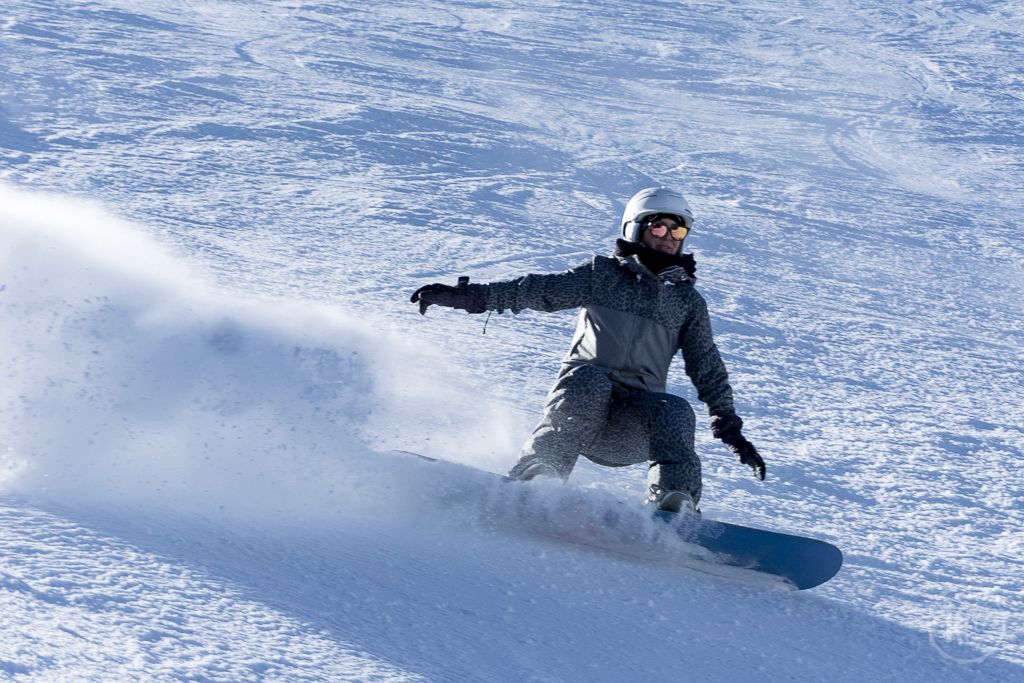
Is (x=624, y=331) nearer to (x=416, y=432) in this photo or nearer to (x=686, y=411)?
(x=686, y=411)

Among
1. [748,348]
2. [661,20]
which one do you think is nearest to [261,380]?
[748,348]

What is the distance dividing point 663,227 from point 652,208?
0.08 m

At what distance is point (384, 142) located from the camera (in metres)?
10.3

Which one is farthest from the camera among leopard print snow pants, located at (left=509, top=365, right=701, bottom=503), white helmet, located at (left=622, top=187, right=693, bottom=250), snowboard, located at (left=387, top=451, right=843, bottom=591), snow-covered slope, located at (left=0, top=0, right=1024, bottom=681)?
white helmet, located at (left=622, top=187, right=693, bottom=250)

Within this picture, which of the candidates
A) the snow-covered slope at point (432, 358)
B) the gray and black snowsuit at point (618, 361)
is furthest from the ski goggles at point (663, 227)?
the snow-covered slope at point (432, 358)

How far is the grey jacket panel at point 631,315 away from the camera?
13.7 feet

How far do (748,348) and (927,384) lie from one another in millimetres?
956

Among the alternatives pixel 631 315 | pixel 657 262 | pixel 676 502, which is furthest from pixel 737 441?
pixel 657 262

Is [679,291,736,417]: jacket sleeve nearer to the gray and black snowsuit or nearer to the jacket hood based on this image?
the gray and black snowsuit

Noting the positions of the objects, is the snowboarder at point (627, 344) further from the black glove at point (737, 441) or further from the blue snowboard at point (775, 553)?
the blue snowboard at point (775, 553)

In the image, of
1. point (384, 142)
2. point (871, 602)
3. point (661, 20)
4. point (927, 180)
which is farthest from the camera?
point (661, 20)

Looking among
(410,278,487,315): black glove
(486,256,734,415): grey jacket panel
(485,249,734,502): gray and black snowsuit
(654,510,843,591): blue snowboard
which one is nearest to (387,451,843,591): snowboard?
(654,510,843,591): blue snowboard

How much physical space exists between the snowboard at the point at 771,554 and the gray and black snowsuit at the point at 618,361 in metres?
0.32

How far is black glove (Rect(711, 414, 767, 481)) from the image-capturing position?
392 cm
